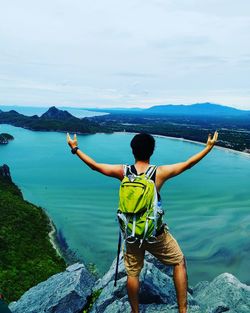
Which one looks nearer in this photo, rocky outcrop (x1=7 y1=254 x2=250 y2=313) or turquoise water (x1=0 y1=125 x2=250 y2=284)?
rocky outcrop (x1=7 y1=254 x2=250 y2=313)

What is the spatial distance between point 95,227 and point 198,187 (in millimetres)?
33527

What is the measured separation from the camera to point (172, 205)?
57.2 meters

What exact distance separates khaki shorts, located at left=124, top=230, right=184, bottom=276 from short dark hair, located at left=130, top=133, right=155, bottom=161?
4.25 feet

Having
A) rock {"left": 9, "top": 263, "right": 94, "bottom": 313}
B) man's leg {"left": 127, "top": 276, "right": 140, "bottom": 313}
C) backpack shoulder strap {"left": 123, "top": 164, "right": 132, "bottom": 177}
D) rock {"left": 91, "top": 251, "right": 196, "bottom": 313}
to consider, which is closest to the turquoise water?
rock {"left": 9, "top": 263, "right": 94, "bottom": 313}

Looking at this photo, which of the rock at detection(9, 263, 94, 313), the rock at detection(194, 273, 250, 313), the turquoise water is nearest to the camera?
the rock at detection(194, 273, 250, 313)

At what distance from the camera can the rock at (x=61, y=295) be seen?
9.05 meters

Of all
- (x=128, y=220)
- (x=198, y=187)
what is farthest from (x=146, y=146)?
(x=198, y=187)

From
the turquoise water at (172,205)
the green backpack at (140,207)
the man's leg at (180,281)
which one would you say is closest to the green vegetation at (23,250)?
the turquoise water at (172,205)

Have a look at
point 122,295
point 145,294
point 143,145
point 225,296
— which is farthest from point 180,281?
point 225,296

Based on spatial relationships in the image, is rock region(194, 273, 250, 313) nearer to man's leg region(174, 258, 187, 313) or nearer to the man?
man's leg region(174, 258, 187, 313)

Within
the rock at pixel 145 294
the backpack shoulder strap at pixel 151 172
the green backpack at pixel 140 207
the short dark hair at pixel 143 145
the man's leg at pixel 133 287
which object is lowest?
the rock at pixel 145 294

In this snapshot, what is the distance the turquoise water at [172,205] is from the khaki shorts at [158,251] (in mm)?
27172

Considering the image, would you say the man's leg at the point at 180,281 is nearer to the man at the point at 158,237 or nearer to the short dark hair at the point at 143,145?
the man at the point at 158,237

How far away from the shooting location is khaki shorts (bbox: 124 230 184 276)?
559cm
